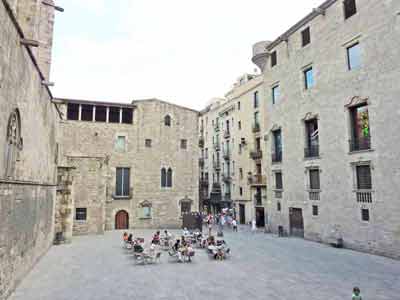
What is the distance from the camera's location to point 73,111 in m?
27.9

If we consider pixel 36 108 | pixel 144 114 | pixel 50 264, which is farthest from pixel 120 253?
pixel 144 114

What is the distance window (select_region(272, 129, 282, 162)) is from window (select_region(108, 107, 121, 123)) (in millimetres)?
15382

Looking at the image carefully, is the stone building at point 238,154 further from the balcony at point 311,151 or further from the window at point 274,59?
the balcony at point 311,151

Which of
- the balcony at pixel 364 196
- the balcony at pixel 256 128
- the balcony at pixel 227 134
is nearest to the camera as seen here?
the balcony at pixel 364 196

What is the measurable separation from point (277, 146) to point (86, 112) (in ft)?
60.0

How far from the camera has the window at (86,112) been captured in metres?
Result: 28.2

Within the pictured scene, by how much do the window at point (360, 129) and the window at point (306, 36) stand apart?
685 cm

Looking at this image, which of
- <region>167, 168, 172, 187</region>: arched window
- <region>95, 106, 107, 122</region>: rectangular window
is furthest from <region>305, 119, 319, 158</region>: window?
<region>95, 106, 107, 122</region>: rectangular window

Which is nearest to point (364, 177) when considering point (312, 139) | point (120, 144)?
point (312, 139)

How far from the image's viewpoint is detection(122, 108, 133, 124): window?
2953 cm

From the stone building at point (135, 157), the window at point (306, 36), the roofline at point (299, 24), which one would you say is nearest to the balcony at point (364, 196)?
the window at point (306, 36)

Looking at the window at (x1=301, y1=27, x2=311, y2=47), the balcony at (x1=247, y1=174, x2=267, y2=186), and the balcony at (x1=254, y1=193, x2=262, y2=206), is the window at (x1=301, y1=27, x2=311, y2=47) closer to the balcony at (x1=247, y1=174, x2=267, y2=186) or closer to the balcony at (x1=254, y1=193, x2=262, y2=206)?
the balcony at (x1=247, y1=174, x2=267, y2=186)

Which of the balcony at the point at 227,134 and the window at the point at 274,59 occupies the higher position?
the window at the point at 274,59

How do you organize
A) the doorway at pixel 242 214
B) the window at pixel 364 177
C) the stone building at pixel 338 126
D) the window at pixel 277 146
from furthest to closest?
1. the doorway at pixel 242 214
2. the window at pixel 277 146
3. the window at pixel 364 177
4. the stone building at pixel 338 126
